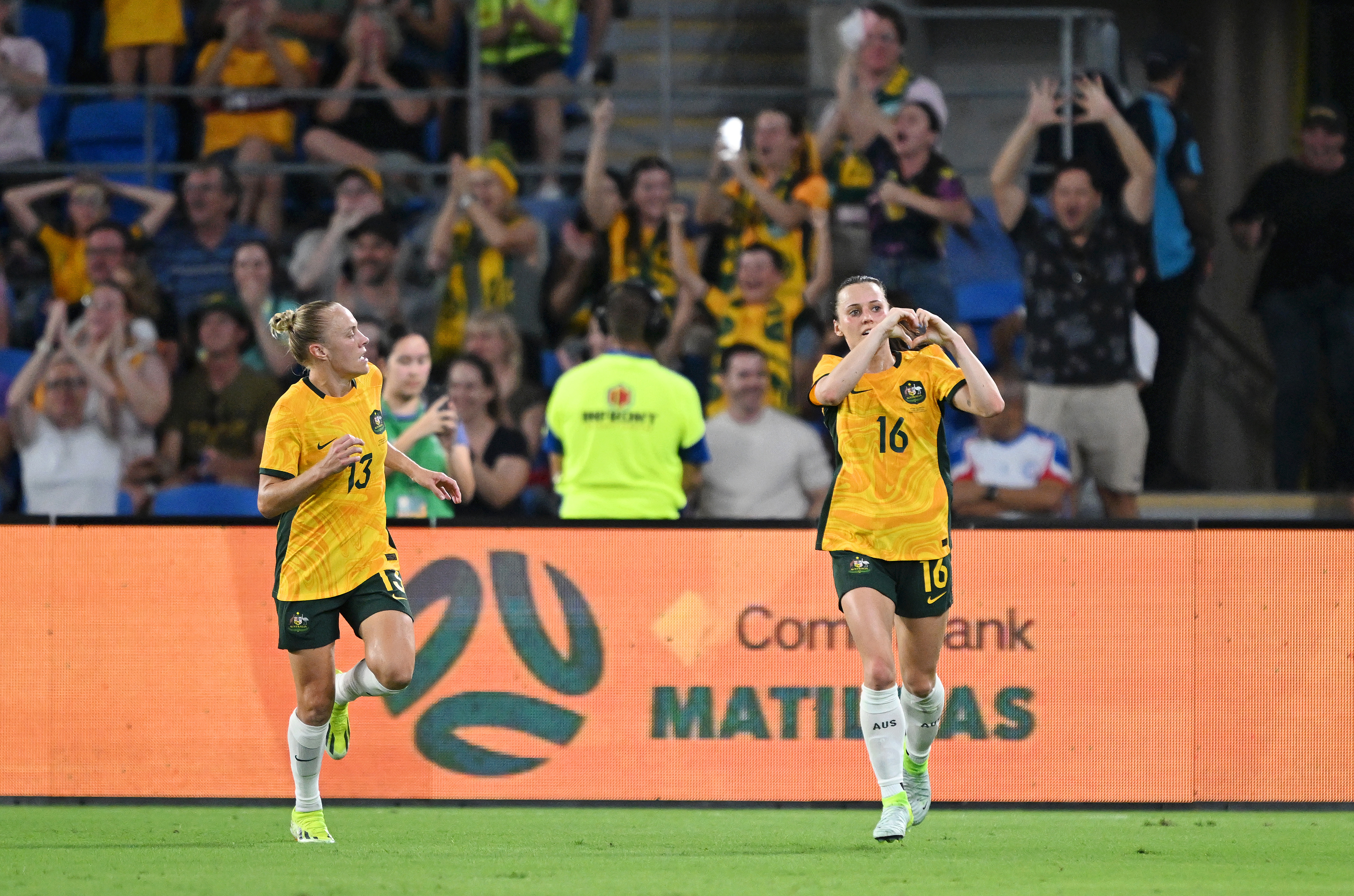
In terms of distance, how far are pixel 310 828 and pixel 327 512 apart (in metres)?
1.33

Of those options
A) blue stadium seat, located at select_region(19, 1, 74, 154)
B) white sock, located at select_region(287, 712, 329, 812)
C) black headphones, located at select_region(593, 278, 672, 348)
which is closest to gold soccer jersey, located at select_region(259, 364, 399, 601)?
white sock, located at select_region(287, 712, 329, 812)

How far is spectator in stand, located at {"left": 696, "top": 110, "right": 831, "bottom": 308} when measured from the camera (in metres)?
12.0

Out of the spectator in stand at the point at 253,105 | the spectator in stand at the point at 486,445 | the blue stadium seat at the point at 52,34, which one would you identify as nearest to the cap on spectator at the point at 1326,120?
the spectator in stand at the point at 486,445

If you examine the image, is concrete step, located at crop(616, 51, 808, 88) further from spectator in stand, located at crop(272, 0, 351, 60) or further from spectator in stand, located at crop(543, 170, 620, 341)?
spectator in stand, located at crop(543, 170, 620, 341)

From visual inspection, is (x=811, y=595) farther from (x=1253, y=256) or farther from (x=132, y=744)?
(x=1253, y=256)

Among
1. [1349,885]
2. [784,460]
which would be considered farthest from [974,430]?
[1349,885]

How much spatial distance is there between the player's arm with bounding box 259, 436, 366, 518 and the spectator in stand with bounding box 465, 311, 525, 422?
4340 mm

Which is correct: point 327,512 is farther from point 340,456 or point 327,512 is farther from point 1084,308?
point 1084,308

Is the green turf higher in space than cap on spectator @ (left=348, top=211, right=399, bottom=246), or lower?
lower

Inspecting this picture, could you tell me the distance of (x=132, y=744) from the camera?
9.17 m

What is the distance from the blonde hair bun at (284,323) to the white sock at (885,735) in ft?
8.83

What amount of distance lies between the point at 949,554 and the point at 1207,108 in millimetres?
8886

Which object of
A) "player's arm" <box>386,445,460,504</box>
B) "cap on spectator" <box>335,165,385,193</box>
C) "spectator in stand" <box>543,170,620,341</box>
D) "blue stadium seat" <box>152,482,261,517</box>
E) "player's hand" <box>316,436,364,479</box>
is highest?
"cap on spectator" <box>335,165,385,193</box>

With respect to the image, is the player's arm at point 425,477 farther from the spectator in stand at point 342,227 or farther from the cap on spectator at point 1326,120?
the cap on spectator at point 1326,120
